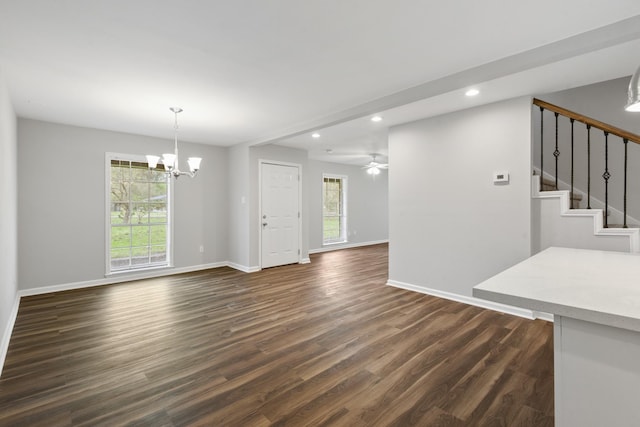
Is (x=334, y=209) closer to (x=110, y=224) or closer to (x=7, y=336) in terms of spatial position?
(x=110, y=224)

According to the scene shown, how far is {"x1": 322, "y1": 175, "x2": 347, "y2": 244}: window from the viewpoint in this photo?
844 cm

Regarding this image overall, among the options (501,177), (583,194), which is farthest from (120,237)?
(583,194)

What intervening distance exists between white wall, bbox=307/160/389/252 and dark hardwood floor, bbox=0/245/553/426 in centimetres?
416

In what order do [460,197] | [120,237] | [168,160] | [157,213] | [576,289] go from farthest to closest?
[157,213] → [120,237] → [460,197] → [168,160] → [576,289]

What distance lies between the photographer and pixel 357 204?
9.14m

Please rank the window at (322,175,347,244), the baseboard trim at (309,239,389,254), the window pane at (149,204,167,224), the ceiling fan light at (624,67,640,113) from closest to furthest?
the ceiling fan light at (624,67,640,113) → the window pane at (149,204,167,224) → the baseboard trim at (309,239,389,254) → the window at (322,175,347,244)

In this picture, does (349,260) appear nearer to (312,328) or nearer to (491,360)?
(312,328)

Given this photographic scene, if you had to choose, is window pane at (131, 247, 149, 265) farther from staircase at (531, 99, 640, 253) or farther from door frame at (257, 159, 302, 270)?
staircase at (531, 99, 640, 253)

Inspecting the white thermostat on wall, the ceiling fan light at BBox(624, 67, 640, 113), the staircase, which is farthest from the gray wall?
the ceiling fan light at BBox(624, 67, 640, 113)

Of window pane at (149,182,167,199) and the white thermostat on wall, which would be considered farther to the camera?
window pane at (149,182,167,199)

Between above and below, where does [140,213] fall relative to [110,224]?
above

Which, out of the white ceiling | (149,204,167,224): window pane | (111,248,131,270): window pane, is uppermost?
the white ceiling

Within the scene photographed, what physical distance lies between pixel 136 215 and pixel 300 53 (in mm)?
4373

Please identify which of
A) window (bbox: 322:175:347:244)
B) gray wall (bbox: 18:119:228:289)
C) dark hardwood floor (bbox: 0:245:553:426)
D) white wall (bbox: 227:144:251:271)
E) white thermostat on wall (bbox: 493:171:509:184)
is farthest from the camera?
window (bbox: 322:175:347:244)
